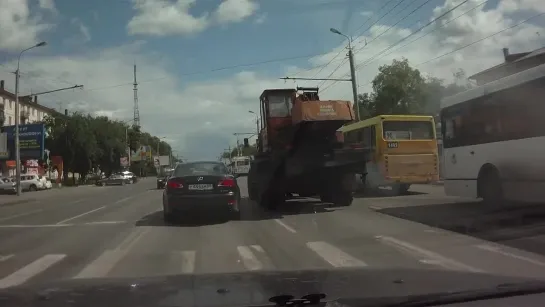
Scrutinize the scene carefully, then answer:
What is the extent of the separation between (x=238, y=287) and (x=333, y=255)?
14.2 feet

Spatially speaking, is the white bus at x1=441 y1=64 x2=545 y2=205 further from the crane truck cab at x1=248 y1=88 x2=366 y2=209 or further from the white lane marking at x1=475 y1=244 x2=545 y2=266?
the white lane marking at x1=475 y1=244 x2=545 y2=266

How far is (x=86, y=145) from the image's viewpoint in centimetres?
6003

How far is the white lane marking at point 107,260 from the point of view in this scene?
21.9ft

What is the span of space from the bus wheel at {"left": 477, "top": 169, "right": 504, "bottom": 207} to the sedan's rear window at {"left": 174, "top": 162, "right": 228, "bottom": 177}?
5.90m

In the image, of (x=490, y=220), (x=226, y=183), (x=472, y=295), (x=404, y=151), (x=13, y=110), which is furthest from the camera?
(x=13, y=110)

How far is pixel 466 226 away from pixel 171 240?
5.47 m

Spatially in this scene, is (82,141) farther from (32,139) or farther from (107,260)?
(107,260)

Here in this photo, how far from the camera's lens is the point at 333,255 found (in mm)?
7719

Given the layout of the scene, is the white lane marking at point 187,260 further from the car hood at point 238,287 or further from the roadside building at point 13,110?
the roadside building at point 13,110

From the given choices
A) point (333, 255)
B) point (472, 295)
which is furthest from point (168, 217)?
point (472, 295)

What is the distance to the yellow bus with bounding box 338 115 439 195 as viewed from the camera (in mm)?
18719

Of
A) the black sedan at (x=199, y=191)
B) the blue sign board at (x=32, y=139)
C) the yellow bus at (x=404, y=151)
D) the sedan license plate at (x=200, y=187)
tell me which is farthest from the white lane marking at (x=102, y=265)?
the blue sign board at (x=32, y=139)

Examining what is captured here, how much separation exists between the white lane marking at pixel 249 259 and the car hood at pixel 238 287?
107 inches

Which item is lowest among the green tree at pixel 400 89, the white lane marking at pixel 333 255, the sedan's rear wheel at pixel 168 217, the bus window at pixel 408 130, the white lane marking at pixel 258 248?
the white lane marking at pixel 333 255
